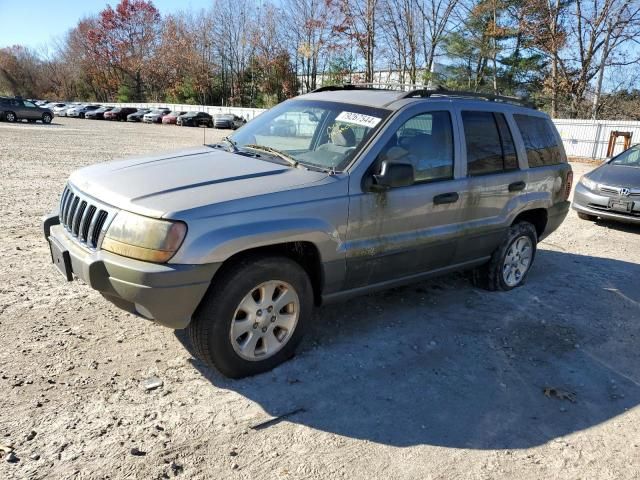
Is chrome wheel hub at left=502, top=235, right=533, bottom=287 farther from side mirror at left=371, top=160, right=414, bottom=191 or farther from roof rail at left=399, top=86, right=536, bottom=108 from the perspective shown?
side mirror at left=371, top=160, right=414, bottom=191

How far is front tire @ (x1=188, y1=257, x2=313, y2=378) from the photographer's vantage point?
Result: 3123mm

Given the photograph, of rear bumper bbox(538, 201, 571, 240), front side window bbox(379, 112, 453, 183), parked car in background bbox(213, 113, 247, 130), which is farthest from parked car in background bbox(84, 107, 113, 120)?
front side window bbox(379, 112, 453, 183)

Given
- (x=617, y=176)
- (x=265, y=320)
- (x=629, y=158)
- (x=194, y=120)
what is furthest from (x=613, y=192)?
(x=194, y=120)

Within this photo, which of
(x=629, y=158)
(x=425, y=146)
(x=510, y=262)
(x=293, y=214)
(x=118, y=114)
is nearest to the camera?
(x=293, y=214)

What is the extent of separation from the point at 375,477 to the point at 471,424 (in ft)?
2.70

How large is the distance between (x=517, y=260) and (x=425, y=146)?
2070 mm

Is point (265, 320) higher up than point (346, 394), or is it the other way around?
point (265, 320)

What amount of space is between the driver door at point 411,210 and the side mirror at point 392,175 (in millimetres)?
94

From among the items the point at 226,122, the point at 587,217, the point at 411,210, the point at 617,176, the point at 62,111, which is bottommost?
the point at 587,217

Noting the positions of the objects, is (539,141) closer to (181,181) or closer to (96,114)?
(181,181)

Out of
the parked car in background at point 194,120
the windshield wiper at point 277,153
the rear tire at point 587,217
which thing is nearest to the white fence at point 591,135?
the rear tire at point 587,217

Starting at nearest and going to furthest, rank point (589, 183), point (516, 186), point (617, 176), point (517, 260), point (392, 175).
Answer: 1. point (392, 175)
2. point (516, 186)
3. point (517, 260)
4. point (617, 176)
5. point (589, 183)

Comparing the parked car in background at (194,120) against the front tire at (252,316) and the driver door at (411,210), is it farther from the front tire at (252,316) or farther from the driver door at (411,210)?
the front tire at (252,316)

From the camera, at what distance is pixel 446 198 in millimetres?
4195
